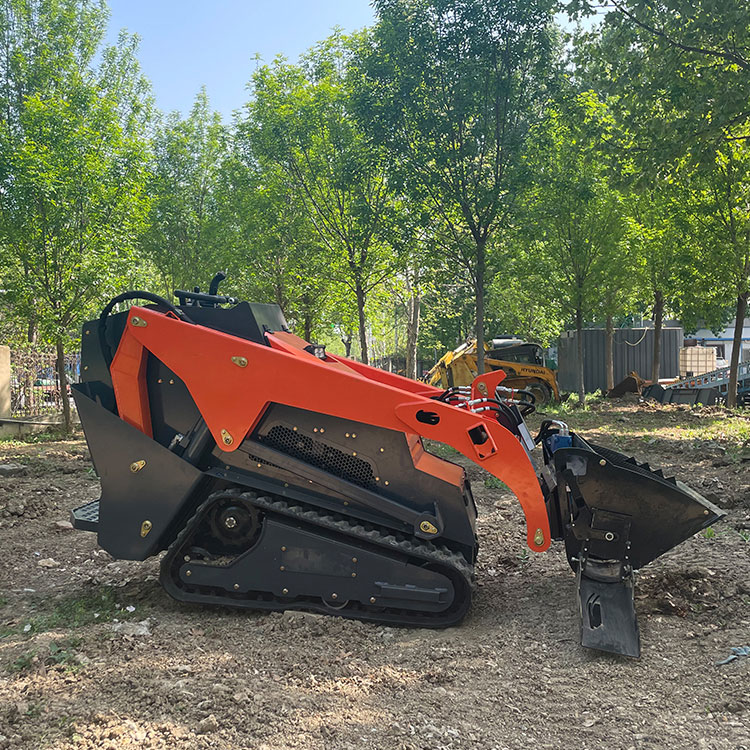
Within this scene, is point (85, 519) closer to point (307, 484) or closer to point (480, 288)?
point (307, 484)

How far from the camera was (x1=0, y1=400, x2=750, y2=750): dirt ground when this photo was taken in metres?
2.68

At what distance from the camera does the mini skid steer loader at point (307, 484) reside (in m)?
3.71

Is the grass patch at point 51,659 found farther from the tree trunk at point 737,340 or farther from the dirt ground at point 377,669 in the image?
the tree trunk at point 737,340

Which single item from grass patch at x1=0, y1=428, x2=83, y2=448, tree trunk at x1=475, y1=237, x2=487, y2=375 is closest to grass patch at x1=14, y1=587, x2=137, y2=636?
grass patch at x1=0, y1=428, x2=83, y2=448

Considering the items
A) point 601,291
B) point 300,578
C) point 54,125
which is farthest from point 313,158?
point 300,578

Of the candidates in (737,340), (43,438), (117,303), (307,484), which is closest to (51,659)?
(307,484)

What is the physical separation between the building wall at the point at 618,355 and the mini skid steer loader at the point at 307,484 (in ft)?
79.2

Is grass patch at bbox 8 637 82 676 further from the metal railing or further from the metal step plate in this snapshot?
the metal railing

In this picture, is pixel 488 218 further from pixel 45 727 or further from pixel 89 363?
pixel 45 727

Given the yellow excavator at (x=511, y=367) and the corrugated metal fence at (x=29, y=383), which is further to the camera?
the yellow excavator at (x=511, y=367)

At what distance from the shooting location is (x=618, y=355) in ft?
95.3

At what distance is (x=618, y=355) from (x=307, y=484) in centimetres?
2748

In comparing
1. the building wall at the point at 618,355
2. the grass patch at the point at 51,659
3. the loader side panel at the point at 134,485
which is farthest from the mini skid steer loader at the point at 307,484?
the building wall at the point at 618,355

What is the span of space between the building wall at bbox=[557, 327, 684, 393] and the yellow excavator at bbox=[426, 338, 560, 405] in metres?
7.72
